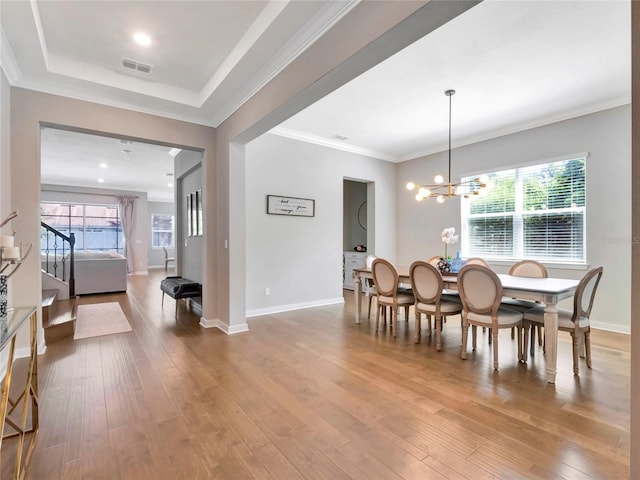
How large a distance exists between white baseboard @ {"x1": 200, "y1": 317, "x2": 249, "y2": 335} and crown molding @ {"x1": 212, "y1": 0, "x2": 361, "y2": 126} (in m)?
2.63

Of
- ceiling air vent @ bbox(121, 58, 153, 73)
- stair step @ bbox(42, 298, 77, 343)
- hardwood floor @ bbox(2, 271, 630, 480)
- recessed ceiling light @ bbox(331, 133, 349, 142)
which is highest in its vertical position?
ceiling air vent @ bbox(121, 58, 153, 73)

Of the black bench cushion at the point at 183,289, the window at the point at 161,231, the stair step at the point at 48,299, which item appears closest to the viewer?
the stair step at the point at 48,299

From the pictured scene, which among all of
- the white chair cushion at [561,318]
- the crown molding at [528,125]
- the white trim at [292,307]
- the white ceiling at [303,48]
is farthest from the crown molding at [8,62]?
the crown molding at [528,125]

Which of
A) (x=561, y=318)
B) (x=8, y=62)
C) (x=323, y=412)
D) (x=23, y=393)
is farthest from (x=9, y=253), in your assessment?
(x=561, y=318)

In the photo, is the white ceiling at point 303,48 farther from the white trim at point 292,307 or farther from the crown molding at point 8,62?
the white trim at point 292,307

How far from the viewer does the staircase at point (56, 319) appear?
12.6ft

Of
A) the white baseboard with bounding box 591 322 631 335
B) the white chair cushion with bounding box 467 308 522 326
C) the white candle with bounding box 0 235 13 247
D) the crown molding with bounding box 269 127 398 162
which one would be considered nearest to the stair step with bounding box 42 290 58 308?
the white candle with bounding box 0 235 13 247

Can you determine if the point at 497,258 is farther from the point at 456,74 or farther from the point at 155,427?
the point at 155,427

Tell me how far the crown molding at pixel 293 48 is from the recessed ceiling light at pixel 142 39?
922 mm

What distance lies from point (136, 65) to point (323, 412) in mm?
3632

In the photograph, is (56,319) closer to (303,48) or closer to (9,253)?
(9,253)

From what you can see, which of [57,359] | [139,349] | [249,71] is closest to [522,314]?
[249,71]

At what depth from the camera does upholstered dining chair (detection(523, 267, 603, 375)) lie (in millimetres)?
2758

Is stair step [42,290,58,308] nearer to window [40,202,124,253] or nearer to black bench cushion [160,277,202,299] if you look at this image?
black bench cushion [160,277,202,299]
